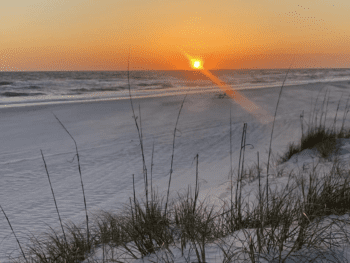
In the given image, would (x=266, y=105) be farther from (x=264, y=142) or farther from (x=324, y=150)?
(x=324, y=150)

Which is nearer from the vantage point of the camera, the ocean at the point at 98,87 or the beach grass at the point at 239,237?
the beach grass at the point at 239,237

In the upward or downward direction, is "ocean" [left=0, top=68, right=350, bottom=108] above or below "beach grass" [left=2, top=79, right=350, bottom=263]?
above

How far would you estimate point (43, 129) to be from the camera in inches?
282

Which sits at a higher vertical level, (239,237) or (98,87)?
(98,87)

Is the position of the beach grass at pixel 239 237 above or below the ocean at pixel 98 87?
below

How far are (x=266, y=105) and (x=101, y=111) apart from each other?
6.03m

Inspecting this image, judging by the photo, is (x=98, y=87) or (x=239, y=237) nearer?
(x=239, y=237)

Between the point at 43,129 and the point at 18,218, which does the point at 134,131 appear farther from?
the point at 18,218

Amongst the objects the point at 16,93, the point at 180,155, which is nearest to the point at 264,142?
the point at 180,155

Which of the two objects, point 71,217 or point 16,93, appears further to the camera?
point 16,93

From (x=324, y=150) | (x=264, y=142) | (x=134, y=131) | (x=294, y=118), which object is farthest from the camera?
(x=294, y=118)

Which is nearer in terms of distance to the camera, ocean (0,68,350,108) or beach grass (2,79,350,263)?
beach grass (2,79,350,263)

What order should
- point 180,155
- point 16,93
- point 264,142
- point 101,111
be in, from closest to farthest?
point 180,155 < point 264,142 < point 101,111 < point 16,93

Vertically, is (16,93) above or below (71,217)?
above
